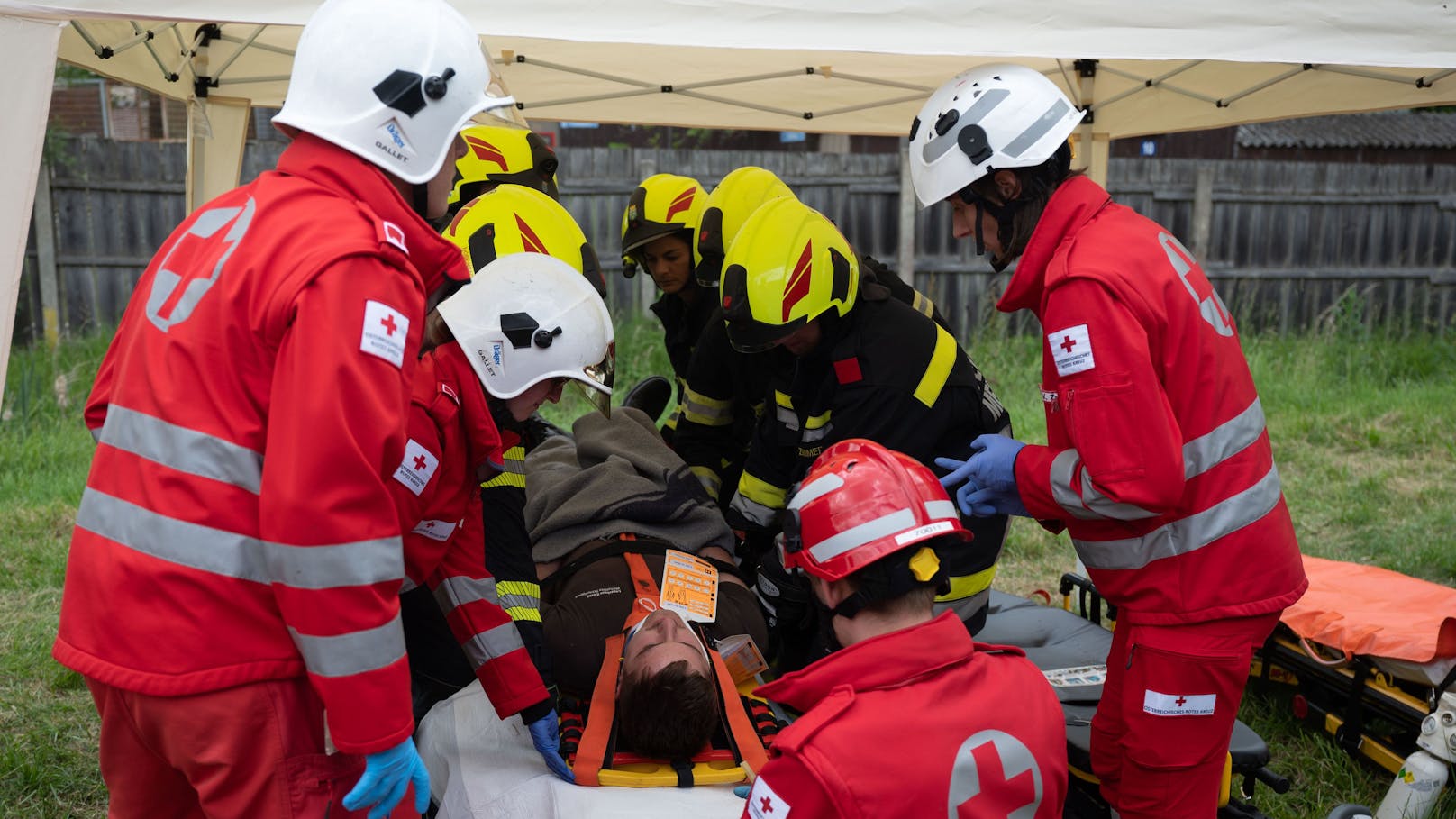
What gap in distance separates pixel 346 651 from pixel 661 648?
5.05 feet

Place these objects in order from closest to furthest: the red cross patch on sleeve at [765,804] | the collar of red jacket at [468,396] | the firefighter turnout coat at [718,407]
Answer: the red cross patch on sleeve at [765,804] < the collar of red jacket at [468,396] < the firefighter turnout coat at [718,407]

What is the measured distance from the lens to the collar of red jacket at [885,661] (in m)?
1.94

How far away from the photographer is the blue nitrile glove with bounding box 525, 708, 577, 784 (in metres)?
2.92

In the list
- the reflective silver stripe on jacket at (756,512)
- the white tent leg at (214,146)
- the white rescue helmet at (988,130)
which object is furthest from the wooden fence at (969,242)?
the white rescue helmet at (988,130)

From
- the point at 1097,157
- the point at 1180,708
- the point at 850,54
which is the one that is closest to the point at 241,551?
the point at 1180,708

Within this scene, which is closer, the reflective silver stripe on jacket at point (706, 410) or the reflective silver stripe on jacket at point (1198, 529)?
the reflective silver stripe on jacket at point (1198, 529)

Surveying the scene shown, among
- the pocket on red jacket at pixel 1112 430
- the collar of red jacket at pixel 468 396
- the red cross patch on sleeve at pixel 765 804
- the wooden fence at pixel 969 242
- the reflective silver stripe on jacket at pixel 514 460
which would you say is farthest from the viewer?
the wooden fence at pixel 969 242

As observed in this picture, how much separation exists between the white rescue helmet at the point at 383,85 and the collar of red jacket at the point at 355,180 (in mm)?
25

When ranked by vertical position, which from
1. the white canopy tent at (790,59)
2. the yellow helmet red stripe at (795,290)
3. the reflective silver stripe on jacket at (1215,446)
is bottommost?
the reflective silver stripe on jacket at (1215,446)

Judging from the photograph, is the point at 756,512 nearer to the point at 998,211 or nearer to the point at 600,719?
the point at 600,719

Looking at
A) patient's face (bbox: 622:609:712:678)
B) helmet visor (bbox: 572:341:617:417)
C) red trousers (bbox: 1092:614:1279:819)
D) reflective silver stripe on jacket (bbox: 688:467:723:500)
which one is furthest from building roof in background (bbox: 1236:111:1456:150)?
helmet visor (bbox: 572:341:617:417)

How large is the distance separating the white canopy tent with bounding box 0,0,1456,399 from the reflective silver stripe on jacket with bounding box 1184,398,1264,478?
135 centimetres

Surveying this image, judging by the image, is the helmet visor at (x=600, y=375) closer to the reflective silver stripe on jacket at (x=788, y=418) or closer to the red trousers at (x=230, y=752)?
the reflective silver stripe on jacket at (x=788, y=418)

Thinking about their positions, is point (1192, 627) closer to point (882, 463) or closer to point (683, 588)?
point (882, 463)
